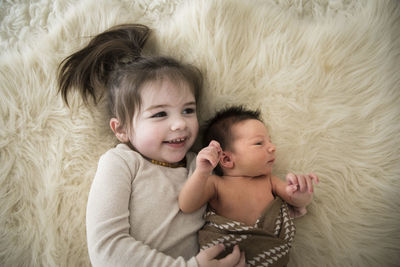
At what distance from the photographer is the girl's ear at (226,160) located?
39.7 inches

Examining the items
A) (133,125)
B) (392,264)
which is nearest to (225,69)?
(133,125)

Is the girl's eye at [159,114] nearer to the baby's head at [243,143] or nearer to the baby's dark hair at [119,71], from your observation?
the baby's dark hair at [119,71]

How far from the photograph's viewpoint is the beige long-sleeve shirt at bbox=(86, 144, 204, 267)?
0.79 m

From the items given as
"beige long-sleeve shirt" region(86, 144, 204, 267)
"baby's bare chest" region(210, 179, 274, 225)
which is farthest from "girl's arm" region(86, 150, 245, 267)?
"baby's bare chest" region(210, 179, 274, 225)

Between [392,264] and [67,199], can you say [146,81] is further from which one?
[392,264]

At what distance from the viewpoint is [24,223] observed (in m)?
0.94

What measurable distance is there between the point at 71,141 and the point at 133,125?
268 millimetres

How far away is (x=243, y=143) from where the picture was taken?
0.98m

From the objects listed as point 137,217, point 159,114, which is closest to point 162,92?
point 159,114

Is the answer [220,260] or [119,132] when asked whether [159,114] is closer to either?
[119,132]

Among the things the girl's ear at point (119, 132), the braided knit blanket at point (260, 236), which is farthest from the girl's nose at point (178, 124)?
the braided knit blanket at point (260, 236)

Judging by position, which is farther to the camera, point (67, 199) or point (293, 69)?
point (293, 69)

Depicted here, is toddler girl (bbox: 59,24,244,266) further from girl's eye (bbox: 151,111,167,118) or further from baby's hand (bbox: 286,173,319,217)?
baby's hand (bbox: 286,173,319,217)

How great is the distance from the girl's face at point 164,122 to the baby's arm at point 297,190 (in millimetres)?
403
